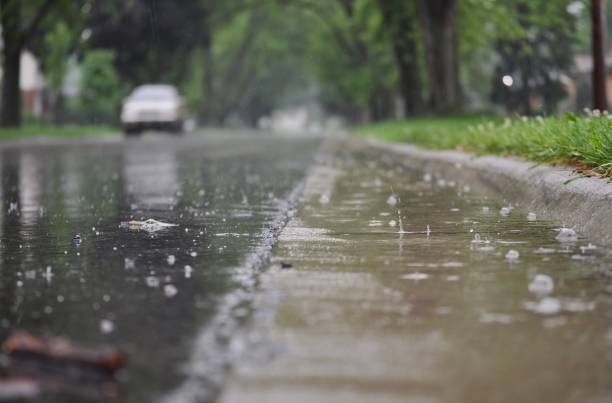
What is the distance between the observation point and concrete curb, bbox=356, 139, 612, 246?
6516mm

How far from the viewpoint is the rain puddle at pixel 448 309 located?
3.14 meters

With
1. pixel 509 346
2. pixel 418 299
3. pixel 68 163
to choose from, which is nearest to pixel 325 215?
pixel 418 299

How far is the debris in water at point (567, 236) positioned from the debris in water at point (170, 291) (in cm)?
275

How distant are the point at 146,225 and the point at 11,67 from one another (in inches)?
1210

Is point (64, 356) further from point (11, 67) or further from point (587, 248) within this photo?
point (11, 67)

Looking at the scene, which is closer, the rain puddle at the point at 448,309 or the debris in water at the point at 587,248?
the rain puddle at the point at 448,309

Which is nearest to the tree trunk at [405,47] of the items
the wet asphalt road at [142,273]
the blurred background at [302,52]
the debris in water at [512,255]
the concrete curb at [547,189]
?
the blurred background at [302,52]

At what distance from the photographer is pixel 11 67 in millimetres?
36438

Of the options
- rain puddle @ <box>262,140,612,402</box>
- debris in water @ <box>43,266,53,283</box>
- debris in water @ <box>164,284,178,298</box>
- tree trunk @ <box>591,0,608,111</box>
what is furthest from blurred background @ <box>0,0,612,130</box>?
debris in water @ <box>164,284,178,298</box>

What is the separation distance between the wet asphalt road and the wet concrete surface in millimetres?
182

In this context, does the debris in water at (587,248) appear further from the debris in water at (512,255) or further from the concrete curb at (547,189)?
the debris in water at (512,255)

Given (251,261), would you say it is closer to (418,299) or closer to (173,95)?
(418,299)

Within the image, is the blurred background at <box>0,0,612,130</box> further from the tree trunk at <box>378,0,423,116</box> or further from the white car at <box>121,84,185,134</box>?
the white car at <box>121,84,185,134</box>

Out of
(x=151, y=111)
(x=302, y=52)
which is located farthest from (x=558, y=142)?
(x=302, y=52)
